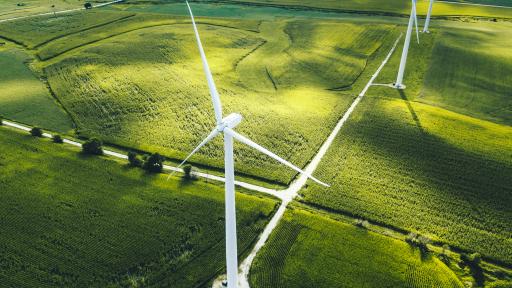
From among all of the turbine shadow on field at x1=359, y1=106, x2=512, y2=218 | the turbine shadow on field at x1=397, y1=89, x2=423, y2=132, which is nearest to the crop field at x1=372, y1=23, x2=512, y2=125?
the turbine shadow on field at x1=397, y1=89, x2=423, y2=132

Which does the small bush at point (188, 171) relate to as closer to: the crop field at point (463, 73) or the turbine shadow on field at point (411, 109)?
the turbine shadow on field at point (411, 109)

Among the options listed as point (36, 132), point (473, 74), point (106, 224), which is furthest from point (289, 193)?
point (473, 74)

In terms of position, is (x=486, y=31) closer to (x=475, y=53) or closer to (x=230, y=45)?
(x=475, y=53)

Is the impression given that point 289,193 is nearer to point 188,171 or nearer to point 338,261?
point 338,261

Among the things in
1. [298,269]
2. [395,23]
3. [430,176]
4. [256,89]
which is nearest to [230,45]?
[256,89]

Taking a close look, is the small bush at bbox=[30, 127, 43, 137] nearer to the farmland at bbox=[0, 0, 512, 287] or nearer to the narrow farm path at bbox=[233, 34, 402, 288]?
the farmland at bbox=[0, 0, 512, 287]
